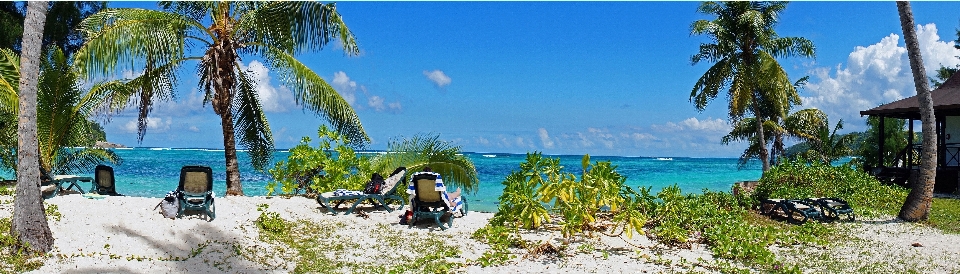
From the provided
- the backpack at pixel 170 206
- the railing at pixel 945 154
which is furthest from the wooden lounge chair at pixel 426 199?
the railing at pixel 945 154

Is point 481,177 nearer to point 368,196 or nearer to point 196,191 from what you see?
point 368,196

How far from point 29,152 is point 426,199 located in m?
4.69

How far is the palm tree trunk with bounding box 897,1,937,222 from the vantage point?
1029 cm

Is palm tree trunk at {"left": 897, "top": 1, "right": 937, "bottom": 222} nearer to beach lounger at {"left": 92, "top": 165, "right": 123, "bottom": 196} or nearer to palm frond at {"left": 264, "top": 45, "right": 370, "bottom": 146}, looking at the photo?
palm frond at {"left": 264, "top": 45, "right": 370, "bottom": 146}

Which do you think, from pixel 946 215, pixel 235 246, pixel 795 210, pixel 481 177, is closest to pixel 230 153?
pixel 235 246

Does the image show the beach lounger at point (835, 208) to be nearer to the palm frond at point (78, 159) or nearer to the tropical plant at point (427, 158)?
the tropical plant at point (427, 158)

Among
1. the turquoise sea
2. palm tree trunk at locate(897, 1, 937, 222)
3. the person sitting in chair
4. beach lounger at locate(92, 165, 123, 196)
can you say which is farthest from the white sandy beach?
A: the turquoise sea

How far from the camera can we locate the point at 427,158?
497 inches

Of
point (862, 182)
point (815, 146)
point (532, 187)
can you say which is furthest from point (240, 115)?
point (815, 146)

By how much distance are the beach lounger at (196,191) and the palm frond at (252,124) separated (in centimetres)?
346

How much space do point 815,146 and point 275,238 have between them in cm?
2584

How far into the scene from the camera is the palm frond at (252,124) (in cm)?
1263

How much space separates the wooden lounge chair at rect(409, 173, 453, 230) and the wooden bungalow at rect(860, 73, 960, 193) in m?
13.6

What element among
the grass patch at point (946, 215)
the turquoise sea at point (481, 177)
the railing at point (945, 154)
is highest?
the railing at point (945, 154)
